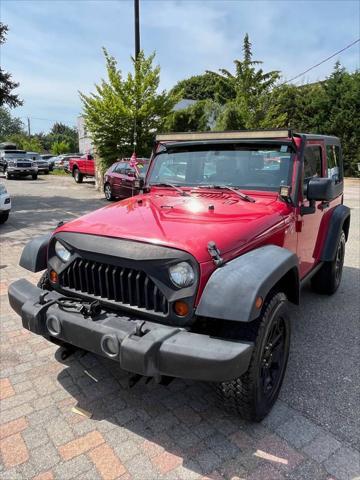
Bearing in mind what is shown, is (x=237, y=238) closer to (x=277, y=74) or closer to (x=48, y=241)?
(x=48, y=241)

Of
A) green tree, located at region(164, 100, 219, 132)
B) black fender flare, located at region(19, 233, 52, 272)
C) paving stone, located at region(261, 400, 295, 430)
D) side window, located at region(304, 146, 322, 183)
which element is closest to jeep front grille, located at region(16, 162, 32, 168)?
green tree, located at region(164, 100, 219, 132)

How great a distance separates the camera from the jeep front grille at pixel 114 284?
241 centimetres

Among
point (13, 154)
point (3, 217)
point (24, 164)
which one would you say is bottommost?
point (3, 217)

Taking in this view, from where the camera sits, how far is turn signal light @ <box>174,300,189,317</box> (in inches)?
90.7

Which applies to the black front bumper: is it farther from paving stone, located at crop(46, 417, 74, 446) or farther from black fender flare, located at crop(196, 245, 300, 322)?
paving stone, located at crop(46, 417, 74, 446)

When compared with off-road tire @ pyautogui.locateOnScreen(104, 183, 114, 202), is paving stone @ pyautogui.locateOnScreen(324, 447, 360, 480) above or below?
below

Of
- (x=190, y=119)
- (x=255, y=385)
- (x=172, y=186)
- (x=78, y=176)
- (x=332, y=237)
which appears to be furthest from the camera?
(x=78, y=176)

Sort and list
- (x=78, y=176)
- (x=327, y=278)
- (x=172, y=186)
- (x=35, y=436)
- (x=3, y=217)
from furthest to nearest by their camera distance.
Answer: (x=78, y=176) < (x=3, y=217) < (x=327, y=278) < (x=172, y=186) < (x=35, y=436)

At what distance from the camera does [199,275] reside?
227cm

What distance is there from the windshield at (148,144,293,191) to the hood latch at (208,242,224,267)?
1.29m

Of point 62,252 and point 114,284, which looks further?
point 62,252

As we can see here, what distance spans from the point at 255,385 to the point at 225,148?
2.20 m

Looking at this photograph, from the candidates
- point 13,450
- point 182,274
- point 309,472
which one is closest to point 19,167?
point 13,450

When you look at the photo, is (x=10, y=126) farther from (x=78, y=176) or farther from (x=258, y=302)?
(x=258, y=302)
